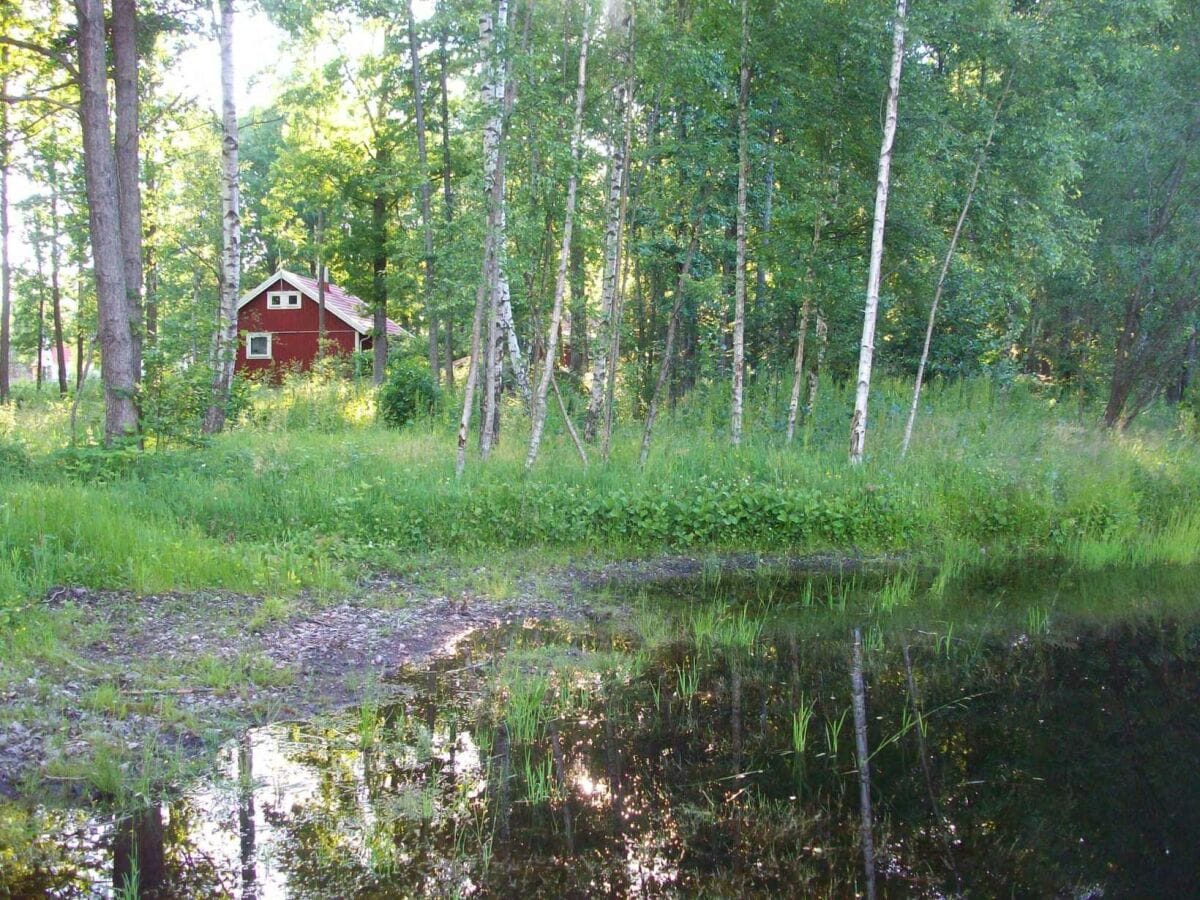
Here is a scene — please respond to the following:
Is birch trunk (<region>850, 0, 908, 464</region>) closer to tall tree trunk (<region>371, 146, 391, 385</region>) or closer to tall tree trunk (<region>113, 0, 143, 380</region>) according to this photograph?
tall tree trunk (<region>113, 0, 143, 380</region>)

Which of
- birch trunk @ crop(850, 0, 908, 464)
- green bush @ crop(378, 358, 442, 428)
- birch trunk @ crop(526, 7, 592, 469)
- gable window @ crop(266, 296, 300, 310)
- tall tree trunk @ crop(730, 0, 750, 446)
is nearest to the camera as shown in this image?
birch trunk @ crop(526, 7, 592, 469)

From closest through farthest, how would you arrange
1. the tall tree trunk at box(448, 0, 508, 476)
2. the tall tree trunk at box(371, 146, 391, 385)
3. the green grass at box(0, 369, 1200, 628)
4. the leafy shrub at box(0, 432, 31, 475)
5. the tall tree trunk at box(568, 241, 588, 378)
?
the green grass at box(0, 369, 1200, 628) → the leafy shrub at box(0, 432, 31, 475) → the tall tree trunk at box(448, 0, 508, 476) → the tall tree trunk at box(568, 241, 588, 378) → the tall tree trunk at box(371, 146, 391, 385)

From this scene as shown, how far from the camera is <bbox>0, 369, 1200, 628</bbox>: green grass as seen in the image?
8.27 metres

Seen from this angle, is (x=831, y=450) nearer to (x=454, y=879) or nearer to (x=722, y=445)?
(x=722, y=445)

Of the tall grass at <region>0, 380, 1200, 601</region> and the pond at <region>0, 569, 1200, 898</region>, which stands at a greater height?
the tall grass at <region>0, 380, 1200, 601</region>

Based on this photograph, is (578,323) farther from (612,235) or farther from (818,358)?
(612,235)

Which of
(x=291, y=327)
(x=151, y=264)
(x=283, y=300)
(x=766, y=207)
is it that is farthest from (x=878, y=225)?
(x=283, y=300)

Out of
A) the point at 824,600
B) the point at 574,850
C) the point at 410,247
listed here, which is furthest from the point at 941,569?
the point at 410,247

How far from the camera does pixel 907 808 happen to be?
5078mm

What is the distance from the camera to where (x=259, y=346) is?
124 ft

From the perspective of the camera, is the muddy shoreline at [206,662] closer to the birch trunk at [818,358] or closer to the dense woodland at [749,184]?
the dense woodland at [749,184]

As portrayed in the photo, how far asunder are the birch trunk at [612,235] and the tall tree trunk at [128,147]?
6.59m

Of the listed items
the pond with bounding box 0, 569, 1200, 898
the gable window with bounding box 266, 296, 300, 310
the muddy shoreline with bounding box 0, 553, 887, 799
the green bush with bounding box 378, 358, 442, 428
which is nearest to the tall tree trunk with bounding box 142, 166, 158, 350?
the green bush with bounding box 378, 358, 442, 428

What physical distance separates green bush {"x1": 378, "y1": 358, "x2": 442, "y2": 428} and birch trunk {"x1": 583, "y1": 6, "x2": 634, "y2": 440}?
3.86 meters
